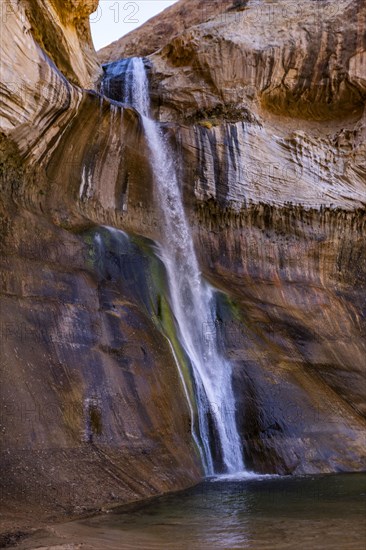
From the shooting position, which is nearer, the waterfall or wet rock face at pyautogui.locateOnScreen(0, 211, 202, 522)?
wet rock face at pyautogui.locateOnScreen(0, 211, 202, 522)

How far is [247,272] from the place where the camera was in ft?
46.0

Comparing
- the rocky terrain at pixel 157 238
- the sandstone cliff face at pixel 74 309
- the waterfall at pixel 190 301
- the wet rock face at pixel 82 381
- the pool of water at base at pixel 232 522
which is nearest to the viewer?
the pool of water at base at pixel 232 522

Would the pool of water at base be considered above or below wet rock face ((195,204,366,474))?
below

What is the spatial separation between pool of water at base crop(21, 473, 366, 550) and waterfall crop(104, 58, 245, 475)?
1.76 m

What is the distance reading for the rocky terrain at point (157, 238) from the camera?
8.41m

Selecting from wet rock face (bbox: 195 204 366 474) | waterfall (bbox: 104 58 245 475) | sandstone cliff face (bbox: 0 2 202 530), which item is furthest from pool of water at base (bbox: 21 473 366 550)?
wet rock face (bbox: 195 204 366 474)

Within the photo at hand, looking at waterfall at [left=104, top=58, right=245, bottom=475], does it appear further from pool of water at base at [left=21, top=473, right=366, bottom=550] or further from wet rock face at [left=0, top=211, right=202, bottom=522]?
pool of water at base at [left=21, top=473, right=366, bottom=550]

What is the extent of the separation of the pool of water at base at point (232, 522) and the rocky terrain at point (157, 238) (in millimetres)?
699

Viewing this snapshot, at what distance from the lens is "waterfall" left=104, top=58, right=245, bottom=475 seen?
1038 cm

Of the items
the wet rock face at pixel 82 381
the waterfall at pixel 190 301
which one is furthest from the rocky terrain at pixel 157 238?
the waterfall at pixel 190 301

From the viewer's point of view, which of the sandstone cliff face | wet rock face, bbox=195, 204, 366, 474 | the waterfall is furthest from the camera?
wet rock face, bbox=195, 204, 366, 474

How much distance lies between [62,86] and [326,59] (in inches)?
302

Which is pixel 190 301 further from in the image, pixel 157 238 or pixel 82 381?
pixel 82 381

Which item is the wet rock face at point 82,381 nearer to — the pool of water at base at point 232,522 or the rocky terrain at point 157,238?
the rocky terrain at point 157,238
